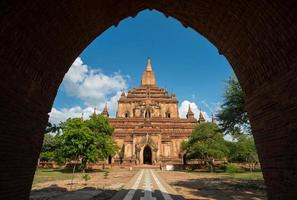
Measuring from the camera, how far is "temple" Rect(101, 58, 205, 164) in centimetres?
4909

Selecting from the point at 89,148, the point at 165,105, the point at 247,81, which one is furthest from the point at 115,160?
the point at 247,81

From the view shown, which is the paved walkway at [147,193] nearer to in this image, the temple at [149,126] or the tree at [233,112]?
the tree at [233,112]

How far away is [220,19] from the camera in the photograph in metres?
5.34

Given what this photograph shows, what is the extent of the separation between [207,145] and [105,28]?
113 feet

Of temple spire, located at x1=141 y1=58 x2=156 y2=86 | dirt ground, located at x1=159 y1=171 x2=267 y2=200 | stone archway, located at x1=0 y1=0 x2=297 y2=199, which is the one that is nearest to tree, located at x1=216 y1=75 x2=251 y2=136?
dirt ground, located at x1=159 y1=171 x2=267 y2=200

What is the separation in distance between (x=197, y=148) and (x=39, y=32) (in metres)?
36.3

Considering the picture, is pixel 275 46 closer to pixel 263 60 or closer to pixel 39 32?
pixel 263 60

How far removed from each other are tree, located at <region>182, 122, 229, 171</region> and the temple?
838cm

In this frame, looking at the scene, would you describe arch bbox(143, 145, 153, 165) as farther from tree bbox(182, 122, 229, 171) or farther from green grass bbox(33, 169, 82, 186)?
green grass bbox(33, 169, 82, 186)

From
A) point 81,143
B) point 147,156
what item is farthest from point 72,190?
point 147,156

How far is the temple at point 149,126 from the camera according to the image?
49.1 metres

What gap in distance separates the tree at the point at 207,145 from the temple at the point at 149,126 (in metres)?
8.38

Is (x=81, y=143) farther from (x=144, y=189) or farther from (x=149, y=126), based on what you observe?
(x=149, y=126)

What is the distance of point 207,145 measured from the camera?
1480 inches
